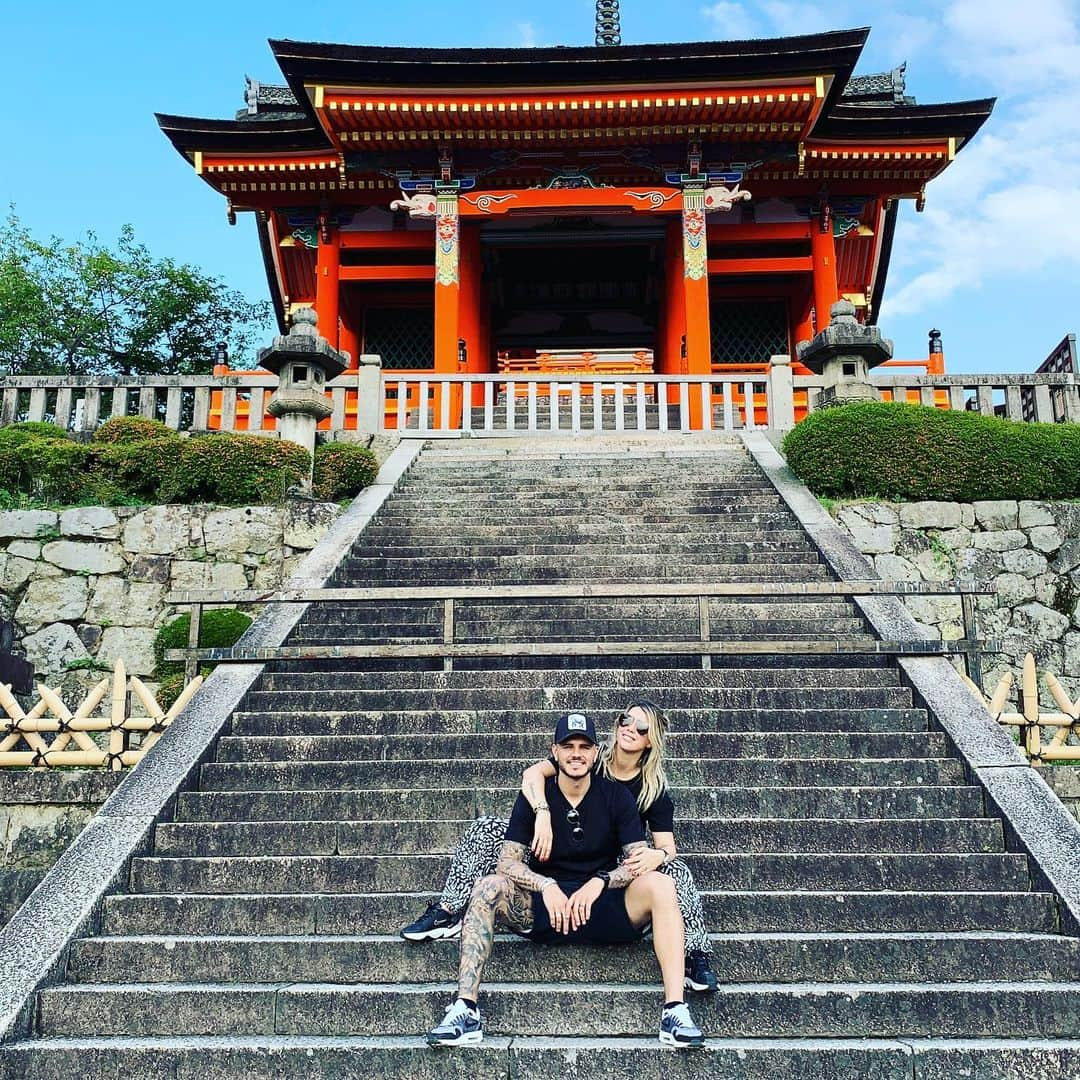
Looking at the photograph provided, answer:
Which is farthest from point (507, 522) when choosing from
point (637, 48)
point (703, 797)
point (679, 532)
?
point (637, 48)

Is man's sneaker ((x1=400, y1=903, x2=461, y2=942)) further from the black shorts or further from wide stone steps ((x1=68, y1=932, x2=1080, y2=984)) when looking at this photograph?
the black shorts

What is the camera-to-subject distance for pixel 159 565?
8805 mm

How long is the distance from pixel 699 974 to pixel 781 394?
28.4 feet

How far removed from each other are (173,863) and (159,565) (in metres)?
5.06

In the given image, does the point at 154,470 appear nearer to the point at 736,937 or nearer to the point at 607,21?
the point at 736,937

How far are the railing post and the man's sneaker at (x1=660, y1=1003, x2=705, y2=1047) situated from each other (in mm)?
8617

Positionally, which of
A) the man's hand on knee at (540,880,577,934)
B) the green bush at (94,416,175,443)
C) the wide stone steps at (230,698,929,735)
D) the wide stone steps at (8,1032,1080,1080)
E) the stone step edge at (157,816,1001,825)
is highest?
the green bush at (94,416,175,443)

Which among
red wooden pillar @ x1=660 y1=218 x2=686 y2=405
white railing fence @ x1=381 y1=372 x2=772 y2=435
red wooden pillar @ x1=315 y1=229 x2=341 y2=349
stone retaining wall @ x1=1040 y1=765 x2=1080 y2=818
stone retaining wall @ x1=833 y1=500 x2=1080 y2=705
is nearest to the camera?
stone retaining wall @ x1=1040 y1=765 x2=1080 y2=818

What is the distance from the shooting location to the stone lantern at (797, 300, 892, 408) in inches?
399

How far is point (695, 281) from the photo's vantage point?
44.2 ft

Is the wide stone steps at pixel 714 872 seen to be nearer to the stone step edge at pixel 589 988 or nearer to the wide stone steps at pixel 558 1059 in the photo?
the stone step edge at pixel 589 988

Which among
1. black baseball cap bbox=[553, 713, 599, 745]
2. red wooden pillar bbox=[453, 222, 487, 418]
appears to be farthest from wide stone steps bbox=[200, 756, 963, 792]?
red wooden pillar bbox=[453, 222, 487, 418]

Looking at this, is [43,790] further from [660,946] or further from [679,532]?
[679,532]

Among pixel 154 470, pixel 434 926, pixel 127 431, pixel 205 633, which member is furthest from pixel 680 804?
pixel 127 431
